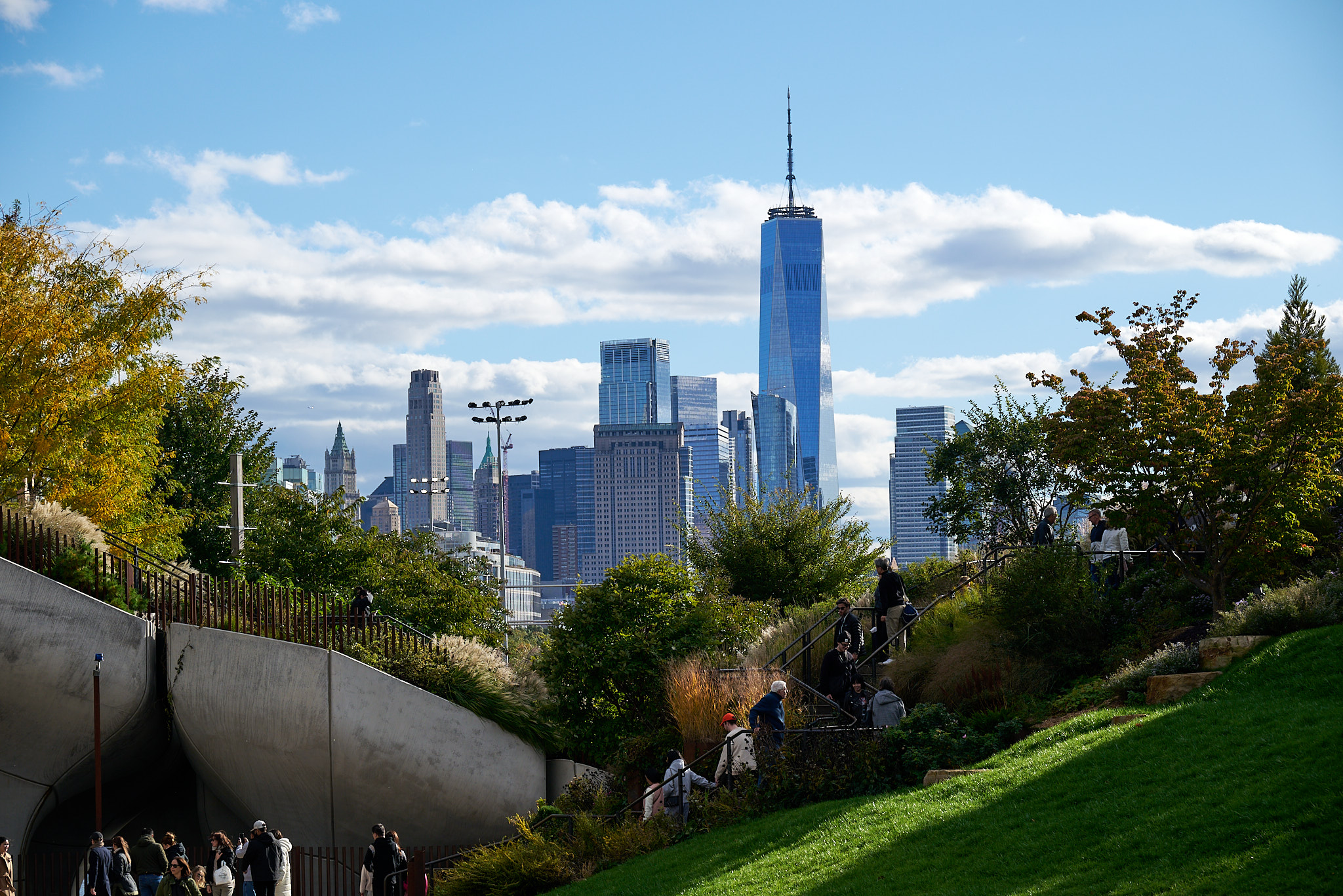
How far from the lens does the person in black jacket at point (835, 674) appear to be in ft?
53.7

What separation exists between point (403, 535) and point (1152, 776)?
3625 centimetres

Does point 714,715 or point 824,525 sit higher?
point 824,525

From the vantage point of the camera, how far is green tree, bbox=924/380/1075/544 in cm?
2845

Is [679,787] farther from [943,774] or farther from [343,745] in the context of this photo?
[343,745]

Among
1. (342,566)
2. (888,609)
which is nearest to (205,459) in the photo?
(342,566)

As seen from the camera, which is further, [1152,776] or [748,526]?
[748,526]

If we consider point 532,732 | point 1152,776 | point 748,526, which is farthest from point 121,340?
point 1152,776

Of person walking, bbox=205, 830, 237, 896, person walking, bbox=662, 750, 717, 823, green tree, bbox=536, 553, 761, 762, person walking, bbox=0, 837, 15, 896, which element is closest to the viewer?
person walking, bbox=662, 750, 717, 823

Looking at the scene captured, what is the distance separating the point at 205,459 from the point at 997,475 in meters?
24.0

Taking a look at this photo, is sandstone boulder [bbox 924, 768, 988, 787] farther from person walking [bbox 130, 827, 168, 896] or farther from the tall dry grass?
person walking [bbox 130, 827, 168, 896]

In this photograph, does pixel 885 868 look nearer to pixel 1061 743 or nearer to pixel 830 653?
pixel 1061 743

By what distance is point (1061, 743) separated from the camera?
12.2 metres

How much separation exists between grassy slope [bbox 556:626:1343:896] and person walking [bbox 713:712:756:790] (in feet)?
3.80

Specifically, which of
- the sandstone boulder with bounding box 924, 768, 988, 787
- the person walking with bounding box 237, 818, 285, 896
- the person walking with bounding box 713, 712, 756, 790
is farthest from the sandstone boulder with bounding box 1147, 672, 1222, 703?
the person walking with bounding box 237, 818, 285, 896
